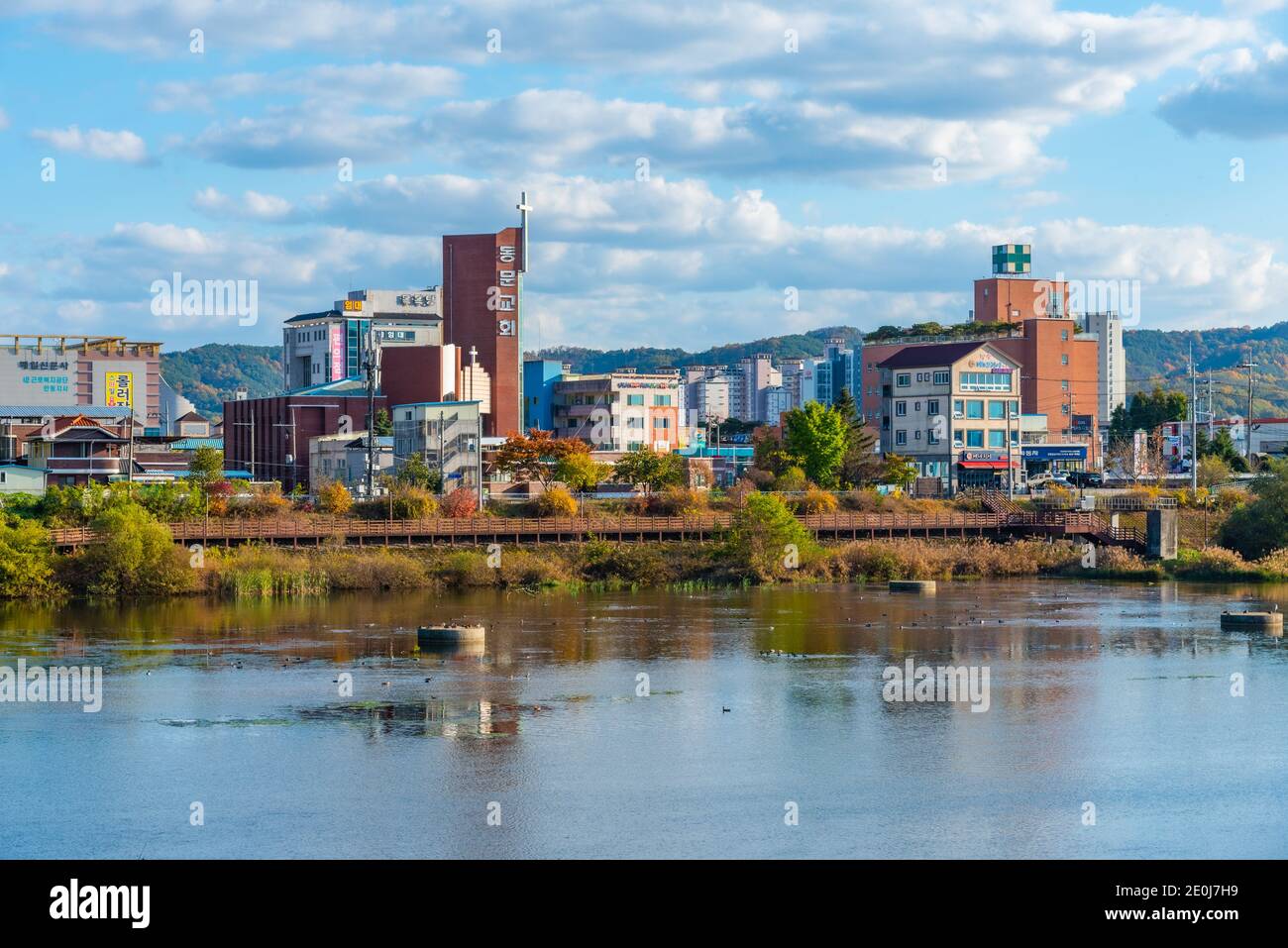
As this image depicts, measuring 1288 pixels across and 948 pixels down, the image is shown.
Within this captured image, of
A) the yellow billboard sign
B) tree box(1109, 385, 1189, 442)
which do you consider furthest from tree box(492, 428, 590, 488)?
tree box(1109, 385, 1189, 442)

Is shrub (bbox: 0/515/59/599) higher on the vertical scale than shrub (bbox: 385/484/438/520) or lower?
lower

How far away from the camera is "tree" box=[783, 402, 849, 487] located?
338 ft

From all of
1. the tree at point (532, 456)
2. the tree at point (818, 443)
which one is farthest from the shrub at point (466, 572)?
the tree at point (818, 443)

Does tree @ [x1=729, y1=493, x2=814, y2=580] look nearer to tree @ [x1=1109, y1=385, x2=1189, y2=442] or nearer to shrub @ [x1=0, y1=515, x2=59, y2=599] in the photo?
shrub @ [x1=0, y1=515, x2=59, y2=599]

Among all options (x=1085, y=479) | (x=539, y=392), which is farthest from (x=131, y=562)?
(x=539, y=392)

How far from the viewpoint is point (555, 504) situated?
85562 millimetres

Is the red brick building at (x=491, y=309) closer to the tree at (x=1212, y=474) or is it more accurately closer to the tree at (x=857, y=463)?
the tree at (x=857, y=463)

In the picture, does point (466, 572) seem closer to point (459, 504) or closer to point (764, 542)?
point (459, 504)

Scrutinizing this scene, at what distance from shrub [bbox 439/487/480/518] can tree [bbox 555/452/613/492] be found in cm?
1262

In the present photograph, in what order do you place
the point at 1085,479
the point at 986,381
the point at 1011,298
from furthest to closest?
the point at 1011,298, the point at 986,381, the point at 1085,479

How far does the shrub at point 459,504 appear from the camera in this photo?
83.1 meters

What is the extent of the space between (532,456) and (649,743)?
64444 millimetres
